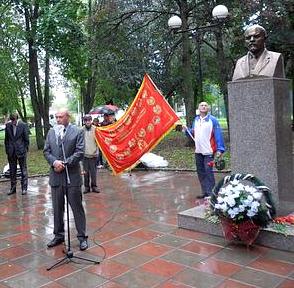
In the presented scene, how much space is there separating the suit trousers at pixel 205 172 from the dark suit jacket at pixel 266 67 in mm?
2214

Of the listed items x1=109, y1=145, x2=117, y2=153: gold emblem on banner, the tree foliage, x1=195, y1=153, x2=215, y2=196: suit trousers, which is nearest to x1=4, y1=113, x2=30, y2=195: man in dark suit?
x1=109, y1=145, x2=117, y2=153: gold emblem on banner

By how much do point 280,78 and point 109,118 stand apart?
8.21 metres

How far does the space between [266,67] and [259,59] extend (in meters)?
0.19

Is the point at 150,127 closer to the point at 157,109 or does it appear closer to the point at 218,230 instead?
the point at 157,109

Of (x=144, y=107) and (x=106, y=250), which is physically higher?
(x=144, y=107)

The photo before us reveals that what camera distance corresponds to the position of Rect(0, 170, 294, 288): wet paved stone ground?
4.52 m

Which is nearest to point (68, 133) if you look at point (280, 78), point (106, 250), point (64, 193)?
point (64, 193)

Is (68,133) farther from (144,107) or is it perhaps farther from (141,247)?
(144,107)

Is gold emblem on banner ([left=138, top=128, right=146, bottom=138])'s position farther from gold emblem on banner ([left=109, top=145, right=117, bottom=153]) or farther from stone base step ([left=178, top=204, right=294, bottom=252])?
stone base step ([left=178, top=204, right=294, bottom=252])

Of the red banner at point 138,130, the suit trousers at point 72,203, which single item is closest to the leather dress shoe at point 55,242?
the suit trousers at point 72,203

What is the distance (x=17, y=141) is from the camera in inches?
377

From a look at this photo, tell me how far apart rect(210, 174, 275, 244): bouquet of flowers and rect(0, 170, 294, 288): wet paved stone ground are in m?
0.25

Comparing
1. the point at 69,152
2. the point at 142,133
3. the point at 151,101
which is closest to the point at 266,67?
the point at 69,152

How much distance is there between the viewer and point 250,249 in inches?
211
